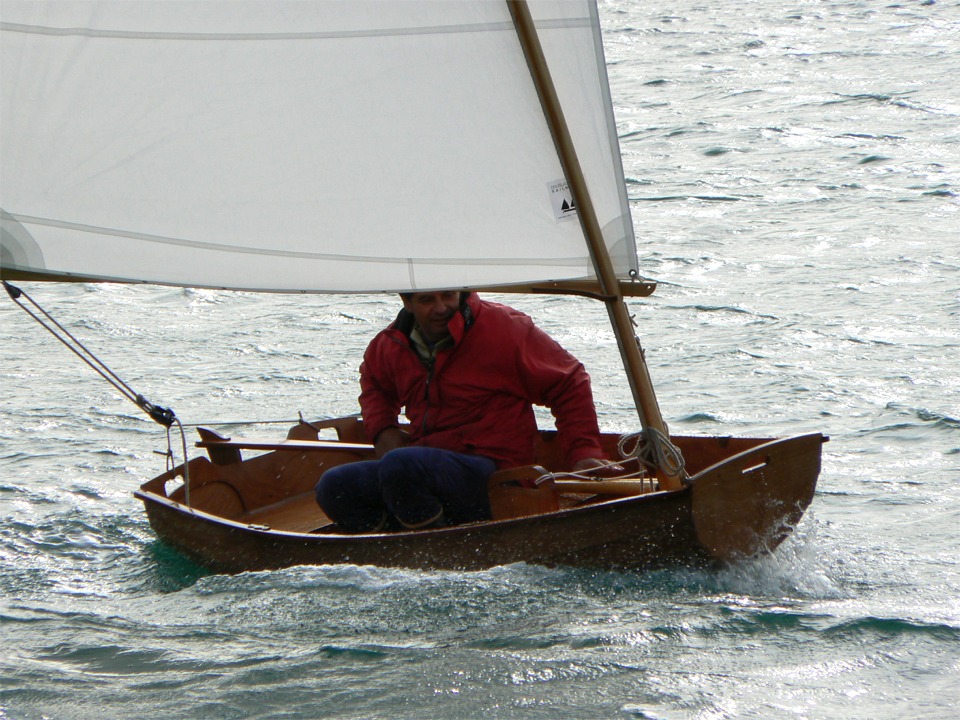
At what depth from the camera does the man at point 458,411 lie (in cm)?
427

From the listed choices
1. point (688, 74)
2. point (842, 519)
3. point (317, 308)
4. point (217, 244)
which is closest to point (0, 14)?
point (217, 244)

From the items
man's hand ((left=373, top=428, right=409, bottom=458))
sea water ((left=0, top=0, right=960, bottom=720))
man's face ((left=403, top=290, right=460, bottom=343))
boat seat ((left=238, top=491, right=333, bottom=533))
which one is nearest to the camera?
sea water ((left=0, top=0, right=960, bottom=720))

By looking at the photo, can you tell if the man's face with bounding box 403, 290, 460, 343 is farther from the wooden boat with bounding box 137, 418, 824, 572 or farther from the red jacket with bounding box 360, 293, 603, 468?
the wooden boat with bounding box 137, 418, 824, 572

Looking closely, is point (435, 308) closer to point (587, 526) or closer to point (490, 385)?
point (490, 385)

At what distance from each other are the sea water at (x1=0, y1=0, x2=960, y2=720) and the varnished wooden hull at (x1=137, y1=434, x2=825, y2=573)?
8 centimetres

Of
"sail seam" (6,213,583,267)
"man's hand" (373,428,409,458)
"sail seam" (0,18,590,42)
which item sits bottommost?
"man's hand" (373,428,409,458)

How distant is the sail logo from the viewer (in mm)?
3896

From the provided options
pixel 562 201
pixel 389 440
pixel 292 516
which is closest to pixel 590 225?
pixel 562 201

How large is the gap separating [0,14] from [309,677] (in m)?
2.14

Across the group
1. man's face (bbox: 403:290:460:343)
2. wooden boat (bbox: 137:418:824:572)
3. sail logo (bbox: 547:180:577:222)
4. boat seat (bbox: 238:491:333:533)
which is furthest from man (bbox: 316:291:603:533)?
boat seat (bbox: 238:491:333:533)

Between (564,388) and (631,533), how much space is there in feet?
1.76

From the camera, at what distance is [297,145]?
4.11 metres

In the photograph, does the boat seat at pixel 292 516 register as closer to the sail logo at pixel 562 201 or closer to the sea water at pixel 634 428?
Result: the sea water at pixel 634 428

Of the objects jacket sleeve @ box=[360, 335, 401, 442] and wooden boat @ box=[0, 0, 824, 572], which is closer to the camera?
wooden boat @ box=[0, 0, 824, 572]
